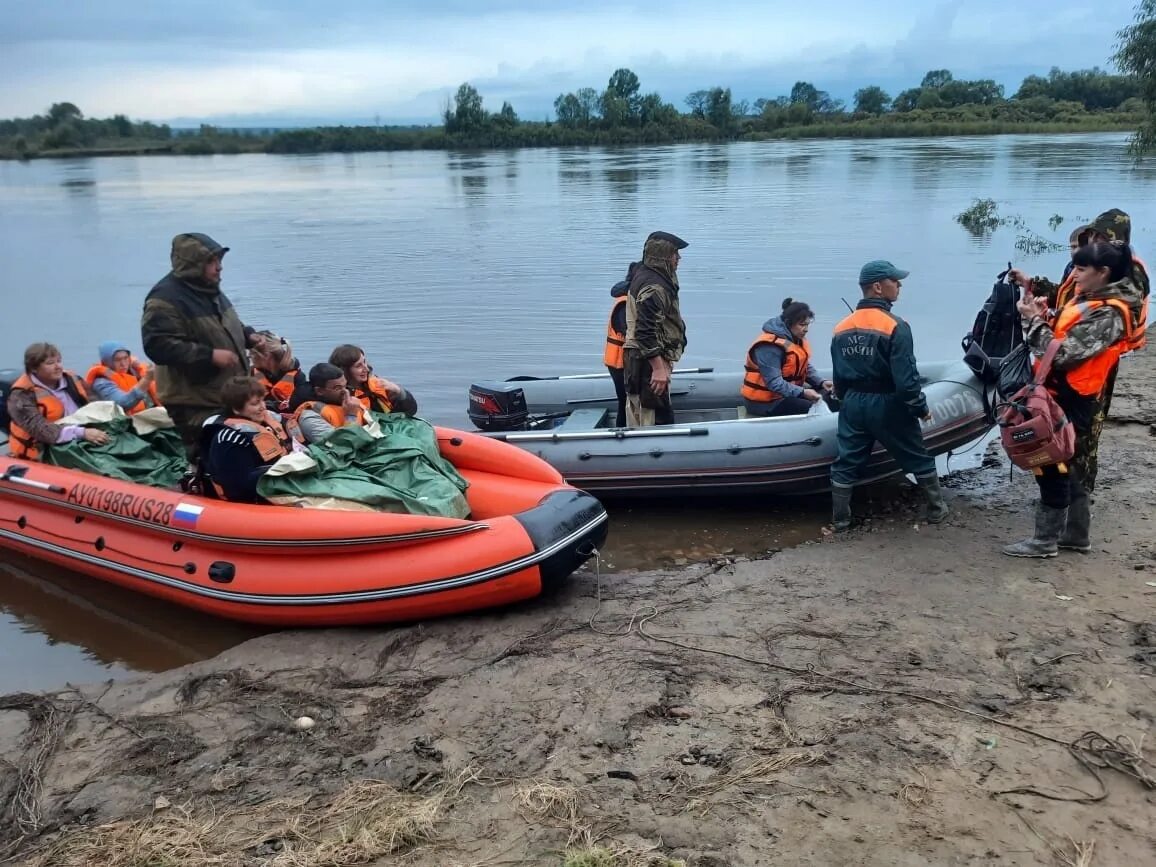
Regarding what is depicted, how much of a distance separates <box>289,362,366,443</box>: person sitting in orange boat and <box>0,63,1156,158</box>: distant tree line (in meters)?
51.8

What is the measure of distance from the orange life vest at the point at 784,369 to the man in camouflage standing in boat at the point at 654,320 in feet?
1.91

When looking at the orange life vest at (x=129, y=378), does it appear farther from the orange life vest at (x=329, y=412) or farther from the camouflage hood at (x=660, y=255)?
the camouflage hood at (x=660, y=255)

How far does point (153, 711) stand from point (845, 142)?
51815 mm

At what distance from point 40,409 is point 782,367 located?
176 inches

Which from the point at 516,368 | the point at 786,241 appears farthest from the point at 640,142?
the point at 516,368

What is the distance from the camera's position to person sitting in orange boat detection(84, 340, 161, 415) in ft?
18.7

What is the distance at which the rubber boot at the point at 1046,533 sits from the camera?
435cm

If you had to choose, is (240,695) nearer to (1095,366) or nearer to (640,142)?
(1095,366)

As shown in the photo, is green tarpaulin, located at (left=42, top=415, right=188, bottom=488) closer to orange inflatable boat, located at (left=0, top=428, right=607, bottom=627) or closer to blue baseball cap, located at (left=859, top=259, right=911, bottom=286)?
orange inflatable boat, located at (left=0, top=428, right=607, bottom=627)

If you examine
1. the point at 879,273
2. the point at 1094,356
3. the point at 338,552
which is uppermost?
the point at 879,273

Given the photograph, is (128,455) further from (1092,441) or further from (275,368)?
(1092,441)

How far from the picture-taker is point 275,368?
18.9 ft

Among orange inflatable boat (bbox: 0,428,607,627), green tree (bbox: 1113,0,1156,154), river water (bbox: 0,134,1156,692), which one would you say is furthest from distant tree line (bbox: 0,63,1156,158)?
orange inflatable boat (bbox: 0,428,607,627)

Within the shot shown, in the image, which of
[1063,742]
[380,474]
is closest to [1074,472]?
[1063,742]
